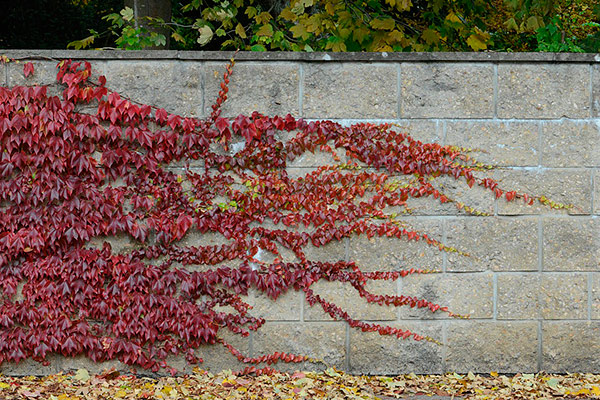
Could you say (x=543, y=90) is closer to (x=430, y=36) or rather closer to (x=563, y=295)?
(x=563, y=295)

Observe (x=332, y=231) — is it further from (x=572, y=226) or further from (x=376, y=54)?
(x=572, y=226)

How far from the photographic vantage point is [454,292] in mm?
3834

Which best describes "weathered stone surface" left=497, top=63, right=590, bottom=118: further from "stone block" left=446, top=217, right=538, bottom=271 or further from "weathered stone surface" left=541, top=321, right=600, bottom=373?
"weathered stone surface" left=541, top=321, right=600, bottom=373

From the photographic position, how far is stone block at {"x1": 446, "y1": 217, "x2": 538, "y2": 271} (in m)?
3.81

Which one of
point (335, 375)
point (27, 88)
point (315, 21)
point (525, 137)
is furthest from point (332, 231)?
point (315, 21)

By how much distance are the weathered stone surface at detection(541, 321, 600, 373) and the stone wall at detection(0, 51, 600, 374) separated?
0.01 metres

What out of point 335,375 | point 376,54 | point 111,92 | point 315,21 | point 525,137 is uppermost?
point 315,21

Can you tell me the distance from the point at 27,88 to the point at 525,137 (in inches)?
114

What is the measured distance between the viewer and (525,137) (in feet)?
12.4

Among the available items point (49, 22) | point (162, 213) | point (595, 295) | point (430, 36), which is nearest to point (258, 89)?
point (162, 213)

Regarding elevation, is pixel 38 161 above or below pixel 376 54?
below

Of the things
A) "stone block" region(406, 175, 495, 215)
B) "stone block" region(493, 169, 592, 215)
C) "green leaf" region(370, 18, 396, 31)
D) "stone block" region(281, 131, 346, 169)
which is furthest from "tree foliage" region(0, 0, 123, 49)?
"stone block" region(493, 169, 592, 215)

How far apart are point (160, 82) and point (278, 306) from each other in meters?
1.48

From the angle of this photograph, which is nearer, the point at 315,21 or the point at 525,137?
the point at 525,137
